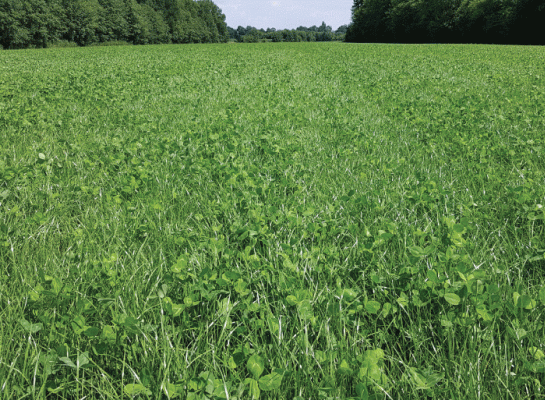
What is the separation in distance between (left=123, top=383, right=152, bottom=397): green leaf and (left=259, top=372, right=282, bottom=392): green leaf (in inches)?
15.3

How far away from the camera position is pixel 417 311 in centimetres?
158

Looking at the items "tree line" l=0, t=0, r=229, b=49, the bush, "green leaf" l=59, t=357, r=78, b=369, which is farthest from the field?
"tree line" l=0, t=0, r=229, b=49

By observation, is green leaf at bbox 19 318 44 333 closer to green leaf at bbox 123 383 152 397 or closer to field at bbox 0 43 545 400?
field at bbox 0 43 545 400

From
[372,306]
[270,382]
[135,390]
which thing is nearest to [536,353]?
[372,306]

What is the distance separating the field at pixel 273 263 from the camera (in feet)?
4.34

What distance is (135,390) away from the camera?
46.4 inches

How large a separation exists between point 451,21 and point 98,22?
211ft

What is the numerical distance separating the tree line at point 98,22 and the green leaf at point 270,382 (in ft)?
242

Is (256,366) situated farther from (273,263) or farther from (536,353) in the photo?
(536,353)

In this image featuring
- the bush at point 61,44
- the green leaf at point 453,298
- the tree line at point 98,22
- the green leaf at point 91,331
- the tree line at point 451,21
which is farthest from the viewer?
the bush at point 61,44

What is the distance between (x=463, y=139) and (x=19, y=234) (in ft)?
15.0

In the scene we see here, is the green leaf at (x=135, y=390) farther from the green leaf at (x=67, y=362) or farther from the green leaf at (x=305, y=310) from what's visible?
the green leaf at (x=305, y=310)

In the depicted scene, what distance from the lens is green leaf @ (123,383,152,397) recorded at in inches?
46.0


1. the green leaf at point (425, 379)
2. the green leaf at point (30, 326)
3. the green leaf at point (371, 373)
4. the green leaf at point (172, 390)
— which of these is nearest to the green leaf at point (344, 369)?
the green leaf at point (371, 373)
